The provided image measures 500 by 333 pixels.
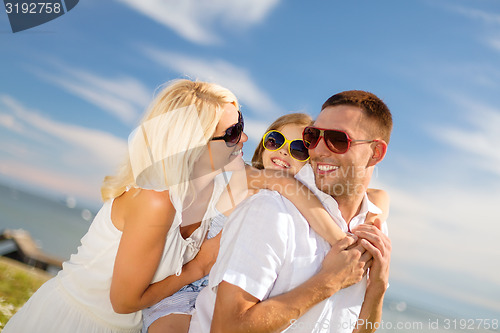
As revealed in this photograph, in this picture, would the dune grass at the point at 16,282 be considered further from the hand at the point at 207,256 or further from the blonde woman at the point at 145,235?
the hand at the point at 207,256

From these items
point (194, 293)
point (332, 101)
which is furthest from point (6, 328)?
point (332, 101)

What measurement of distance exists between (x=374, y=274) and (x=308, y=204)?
1.98ft

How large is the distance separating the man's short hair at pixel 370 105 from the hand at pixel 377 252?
0.84 meters

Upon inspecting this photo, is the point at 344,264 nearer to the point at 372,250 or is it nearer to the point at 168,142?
the point at 372,250

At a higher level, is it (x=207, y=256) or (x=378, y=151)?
(x=378, y=151)

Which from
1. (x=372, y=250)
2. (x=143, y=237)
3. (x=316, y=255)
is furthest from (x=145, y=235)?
(x=372, y=250)

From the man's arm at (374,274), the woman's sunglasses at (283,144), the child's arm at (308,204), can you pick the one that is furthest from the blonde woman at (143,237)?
the woman's sunglasses at (283,144)

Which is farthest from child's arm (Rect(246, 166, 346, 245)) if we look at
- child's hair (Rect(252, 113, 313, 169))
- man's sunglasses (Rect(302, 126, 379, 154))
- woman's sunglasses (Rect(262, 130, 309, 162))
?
child's hair (Rect(252, 113, 313, 169))

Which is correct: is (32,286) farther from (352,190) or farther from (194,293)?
(352,190)

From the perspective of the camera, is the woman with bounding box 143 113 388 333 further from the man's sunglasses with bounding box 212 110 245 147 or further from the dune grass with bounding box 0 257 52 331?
the dune grass with bounding box 0 257 52 331

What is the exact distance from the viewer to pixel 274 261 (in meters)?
2.37

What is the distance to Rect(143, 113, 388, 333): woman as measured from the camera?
2719 millimetres

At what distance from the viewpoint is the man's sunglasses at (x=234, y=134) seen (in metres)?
3.54

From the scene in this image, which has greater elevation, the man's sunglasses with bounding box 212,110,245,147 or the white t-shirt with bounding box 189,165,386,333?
the man's sunglasses with bounding box 212,110,245,147
